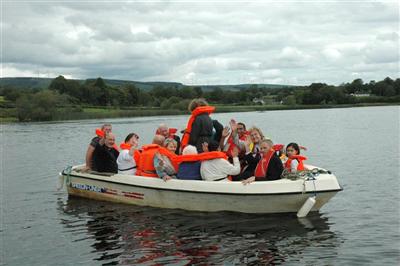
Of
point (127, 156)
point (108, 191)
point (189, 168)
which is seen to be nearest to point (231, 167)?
point (189, 168)

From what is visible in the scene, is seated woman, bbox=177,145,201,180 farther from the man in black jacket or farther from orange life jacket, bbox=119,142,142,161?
the man in black jacket

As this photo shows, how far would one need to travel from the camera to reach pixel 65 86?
11288cm

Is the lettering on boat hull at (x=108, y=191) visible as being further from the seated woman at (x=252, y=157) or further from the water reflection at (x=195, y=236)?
the seated woman at (x=252, y=157)

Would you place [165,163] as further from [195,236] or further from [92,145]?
[92,145]

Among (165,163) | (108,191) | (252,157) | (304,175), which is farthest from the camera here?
(108,191)

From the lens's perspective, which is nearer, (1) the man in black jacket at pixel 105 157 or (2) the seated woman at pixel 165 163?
(2) the seated woman at pixel 165 163

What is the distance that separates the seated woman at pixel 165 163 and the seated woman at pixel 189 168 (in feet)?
0.93

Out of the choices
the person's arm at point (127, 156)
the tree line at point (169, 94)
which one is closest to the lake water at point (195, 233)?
the person's arm at point (127, 156)

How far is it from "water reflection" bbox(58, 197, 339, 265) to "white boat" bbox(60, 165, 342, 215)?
0.18 meters

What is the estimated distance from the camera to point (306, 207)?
8945mm

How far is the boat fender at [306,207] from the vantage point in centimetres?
886

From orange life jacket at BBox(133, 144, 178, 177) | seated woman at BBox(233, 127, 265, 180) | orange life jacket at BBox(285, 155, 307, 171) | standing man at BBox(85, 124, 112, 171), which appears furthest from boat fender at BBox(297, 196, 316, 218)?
standing man at BBox(85, 124, 112, 171)

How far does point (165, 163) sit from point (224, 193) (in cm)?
143

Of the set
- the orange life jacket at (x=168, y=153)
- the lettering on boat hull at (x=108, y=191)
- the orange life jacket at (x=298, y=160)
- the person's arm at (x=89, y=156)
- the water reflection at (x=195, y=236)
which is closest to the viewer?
the water reflection at (x=195, y=236)
